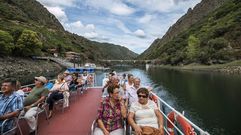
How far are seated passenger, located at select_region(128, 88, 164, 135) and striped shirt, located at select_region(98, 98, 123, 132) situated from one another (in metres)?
0.31

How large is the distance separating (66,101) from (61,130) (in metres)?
2.52

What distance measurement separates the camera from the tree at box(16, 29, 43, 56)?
63.0 metres

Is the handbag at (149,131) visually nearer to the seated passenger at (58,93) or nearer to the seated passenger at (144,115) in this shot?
the seated passenger at (144,115)

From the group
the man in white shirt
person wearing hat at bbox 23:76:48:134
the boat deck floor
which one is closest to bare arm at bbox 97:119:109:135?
the boat deck floor

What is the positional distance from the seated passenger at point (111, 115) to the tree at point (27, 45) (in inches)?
2506

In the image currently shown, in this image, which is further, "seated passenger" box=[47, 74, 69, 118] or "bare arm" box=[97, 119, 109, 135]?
"seated passenger" box=[47, 74, 69, 118]


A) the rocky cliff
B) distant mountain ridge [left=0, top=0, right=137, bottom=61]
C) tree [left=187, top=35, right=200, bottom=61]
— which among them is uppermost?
distant mountain ridge [left=0, top=0, right=137, bottom=61]

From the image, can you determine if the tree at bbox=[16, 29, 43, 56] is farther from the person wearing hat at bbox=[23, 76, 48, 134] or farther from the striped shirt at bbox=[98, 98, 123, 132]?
the striped shirt at bbox=[98, 98, 123, 132]

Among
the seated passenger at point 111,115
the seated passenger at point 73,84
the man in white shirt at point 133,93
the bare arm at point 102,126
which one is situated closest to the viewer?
the bare arm at point 102,126

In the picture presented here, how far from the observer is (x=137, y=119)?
427cm

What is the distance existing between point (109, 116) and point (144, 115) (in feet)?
2.23

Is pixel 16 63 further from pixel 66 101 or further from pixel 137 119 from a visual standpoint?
pixel 137 119

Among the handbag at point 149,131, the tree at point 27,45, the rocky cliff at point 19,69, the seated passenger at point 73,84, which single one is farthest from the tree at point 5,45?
the handbag at point 149,131

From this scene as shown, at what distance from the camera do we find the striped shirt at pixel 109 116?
4.42 metres
